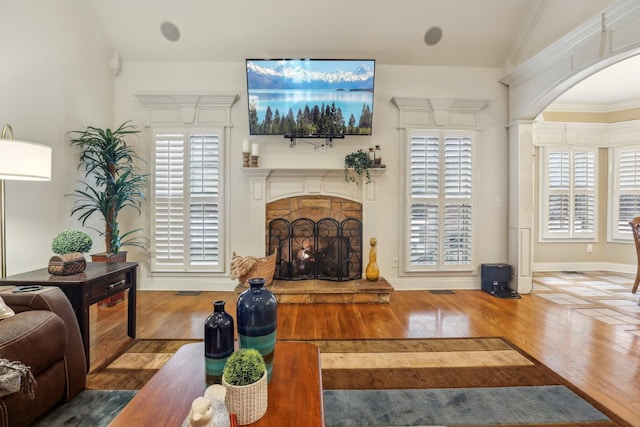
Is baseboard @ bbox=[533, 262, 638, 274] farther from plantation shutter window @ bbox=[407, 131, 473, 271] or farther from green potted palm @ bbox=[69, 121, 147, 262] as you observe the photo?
green potted palm @ bbox=[69, 121, 147, 262]

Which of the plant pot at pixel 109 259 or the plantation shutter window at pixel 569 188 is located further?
the plantation shutter window at pixel 569 188

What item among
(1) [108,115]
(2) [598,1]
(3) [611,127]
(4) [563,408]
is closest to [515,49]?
(2) [598,1]

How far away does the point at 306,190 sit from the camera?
4113 mm

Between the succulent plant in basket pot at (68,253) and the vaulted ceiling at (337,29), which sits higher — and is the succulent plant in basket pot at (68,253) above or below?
below

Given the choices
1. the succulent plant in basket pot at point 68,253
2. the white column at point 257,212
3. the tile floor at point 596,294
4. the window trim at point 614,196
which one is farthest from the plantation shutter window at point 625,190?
the succulent plant in basket pot at point 68,253

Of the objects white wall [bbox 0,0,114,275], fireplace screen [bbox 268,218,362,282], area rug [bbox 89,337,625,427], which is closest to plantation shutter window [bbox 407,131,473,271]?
fireplace screen [bbox 268,218,362,282]

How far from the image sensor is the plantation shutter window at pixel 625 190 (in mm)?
5180

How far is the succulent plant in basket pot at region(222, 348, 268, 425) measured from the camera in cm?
100

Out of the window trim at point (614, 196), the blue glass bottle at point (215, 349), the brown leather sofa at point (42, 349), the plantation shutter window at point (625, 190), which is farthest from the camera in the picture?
the window trim at point (614, 196)

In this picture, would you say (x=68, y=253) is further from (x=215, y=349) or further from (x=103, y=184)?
(x=215, y=349)

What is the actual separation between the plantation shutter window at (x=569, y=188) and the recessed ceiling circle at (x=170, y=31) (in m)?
6.03

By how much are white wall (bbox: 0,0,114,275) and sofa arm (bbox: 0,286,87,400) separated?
4.77 ft

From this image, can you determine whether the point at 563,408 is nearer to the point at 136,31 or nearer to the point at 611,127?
the point at 136,31

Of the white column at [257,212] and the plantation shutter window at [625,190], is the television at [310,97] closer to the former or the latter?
the white column at [257,212]
